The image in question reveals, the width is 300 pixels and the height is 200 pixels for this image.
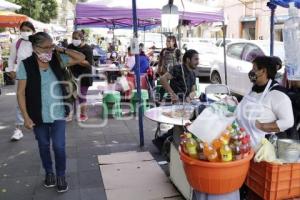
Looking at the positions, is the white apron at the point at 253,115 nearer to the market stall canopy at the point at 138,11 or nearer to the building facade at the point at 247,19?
the market stall canopy at the point at 138,11

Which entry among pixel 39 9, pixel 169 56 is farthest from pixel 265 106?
pixel 39 9

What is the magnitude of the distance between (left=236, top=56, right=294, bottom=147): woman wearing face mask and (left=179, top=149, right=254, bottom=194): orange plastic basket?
474 millimetres

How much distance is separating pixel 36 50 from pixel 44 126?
2.65ft

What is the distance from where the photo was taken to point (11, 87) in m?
12.0

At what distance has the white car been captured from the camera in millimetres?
8721

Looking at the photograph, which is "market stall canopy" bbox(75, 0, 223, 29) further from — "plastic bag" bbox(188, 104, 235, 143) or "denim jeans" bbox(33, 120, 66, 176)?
"plastic bag" bbox(188, 104, 235, 143)

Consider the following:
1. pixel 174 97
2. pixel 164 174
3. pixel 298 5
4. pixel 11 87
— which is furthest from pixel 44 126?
pixel 11 87

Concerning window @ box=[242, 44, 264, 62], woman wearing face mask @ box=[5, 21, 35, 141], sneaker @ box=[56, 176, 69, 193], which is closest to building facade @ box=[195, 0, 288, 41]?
window @ box=[242, 44, 264, 62]

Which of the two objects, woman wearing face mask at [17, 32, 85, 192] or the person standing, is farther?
the person standing

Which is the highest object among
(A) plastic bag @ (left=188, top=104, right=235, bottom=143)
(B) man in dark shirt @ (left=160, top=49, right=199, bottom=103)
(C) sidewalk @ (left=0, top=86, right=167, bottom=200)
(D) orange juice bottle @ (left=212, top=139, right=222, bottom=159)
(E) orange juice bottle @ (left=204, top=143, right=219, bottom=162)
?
(B) man in dark shirt @ (left=160, top=49, right=199, bottom=103)

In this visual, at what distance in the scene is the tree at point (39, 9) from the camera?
25.6 meters

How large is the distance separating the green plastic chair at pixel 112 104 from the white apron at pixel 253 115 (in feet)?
14.6

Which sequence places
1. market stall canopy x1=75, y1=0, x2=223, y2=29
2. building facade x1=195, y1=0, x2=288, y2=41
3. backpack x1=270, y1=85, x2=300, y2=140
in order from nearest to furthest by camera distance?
1. backpack x1=270, y1=85, x2=300, y2=140
2. market stall canopy x1=75, y1=0, x2=223, y2=29
3. building facade x1=195, y1=0, x2=288, y2=41

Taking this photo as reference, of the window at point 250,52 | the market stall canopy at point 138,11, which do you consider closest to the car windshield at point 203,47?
the window at point 250,52
